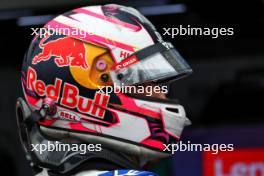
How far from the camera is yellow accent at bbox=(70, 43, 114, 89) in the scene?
5.23ft

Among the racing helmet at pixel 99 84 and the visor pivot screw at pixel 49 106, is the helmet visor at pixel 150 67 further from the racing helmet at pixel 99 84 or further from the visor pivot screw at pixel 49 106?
the visor pivot screw at pixel 49 106

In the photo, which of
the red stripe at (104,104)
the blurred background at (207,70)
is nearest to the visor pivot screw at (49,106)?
the red stripe at (104,104)

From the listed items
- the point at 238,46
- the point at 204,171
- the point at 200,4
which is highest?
the point at 200,4

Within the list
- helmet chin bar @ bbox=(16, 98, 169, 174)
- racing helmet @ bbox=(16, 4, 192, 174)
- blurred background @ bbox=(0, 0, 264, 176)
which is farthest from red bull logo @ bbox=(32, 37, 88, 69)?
blurred background @ bbox=(0, 0, 264, 176)

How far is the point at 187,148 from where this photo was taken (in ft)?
8.87

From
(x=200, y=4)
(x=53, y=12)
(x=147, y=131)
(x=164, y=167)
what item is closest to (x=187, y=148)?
(x=164, y=167)

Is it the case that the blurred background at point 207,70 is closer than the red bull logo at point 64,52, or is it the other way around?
the red bull logo at point 64,52

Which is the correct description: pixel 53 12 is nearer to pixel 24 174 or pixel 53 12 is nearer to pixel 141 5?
pixel 141 5

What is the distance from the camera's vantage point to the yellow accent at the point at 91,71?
1.59 m

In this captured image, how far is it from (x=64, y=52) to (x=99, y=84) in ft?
0.37

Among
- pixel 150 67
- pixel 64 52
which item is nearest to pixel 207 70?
pixel 150 67

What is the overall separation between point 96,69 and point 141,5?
1.20 m

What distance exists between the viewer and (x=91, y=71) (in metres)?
1.60

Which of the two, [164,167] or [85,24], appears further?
[164,167]
